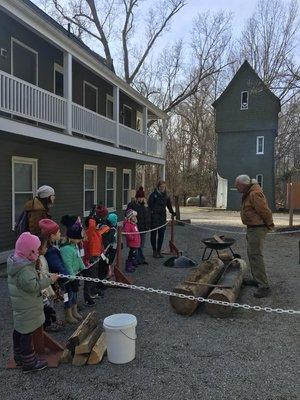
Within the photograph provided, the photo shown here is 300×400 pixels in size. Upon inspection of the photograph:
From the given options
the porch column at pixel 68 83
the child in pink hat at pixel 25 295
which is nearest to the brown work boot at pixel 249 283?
the child in pink hat at pixel 25 295

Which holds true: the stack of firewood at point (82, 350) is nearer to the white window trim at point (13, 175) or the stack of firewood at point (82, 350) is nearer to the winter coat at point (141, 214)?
the winter coat at point (141, 214)

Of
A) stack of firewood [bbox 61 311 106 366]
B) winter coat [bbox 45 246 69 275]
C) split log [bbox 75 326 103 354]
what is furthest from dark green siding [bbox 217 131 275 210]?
stack of firewood [bbox 61 311 106 366]

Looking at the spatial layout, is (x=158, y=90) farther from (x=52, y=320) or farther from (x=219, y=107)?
(x=52, y=320)

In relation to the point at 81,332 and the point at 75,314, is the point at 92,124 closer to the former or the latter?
the point at 75,314

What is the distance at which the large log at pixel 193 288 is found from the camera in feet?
19.1

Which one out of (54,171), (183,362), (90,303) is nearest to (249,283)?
(90,303)

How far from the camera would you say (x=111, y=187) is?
17391 millimetres

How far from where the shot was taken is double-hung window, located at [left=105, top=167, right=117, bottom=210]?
55.6 ft

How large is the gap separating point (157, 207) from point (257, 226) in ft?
11.3

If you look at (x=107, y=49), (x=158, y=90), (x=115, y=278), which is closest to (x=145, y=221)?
(x=115, y=278)

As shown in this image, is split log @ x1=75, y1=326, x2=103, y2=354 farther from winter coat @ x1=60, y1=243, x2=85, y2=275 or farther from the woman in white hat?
the woman in white hat

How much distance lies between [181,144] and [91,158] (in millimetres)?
33022

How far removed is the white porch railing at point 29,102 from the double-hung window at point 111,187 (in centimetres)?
640

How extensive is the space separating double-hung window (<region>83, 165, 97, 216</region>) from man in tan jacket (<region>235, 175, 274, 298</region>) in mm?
8533
